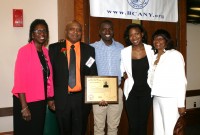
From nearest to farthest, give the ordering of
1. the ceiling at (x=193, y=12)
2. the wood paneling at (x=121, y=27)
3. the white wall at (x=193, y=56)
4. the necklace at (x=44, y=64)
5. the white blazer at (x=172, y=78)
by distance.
→ 1. the necklace at (x=44, y=64)
2. the white blazer at (x=172, y=78)
3. the wood paneling at (x=121, y=27)
4. the ceiling at (x=193, y=12)
5. the white wall at (x=193, y=56)

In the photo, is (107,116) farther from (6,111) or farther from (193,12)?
(193,12)

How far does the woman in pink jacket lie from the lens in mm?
2492

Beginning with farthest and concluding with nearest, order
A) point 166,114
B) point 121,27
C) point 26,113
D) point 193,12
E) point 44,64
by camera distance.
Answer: point 193,12 < point 121,27 < point 166,114 < point 44,64 < point 26,113

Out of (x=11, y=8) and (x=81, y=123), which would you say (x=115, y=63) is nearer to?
(x=81, y=123)

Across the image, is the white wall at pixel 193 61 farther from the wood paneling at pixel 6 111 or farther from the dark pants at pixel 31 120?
the dark pants at pixel 31 120

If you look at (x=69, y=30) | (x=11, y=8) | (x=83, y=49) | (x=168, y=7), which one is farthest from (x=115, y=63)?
(x=11, y=8)

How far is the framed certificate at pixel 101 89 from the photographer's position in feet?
9.49

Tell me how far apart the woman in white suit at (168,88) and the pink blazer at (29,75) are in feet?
4.47

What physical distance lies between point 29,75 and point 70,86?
1.56ft

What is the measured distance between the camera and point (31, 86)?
2.55 m

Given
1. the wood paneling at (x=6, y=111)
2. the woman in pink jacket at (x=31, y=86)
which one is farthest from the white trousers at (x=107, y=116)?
the wood paneling at (x=6, y=111)

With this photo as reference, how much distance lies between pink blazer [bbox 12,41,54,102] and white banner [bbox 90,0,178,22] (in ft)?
4.26

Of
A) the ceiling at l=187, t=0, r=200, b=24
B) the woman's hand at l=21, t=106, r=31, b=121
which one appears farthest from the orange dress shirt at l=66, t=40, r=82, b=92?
the ceiling at l=187, t=0, r=200, b=24

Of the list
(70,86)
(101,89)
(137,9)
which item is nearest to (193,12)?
(137,9)
